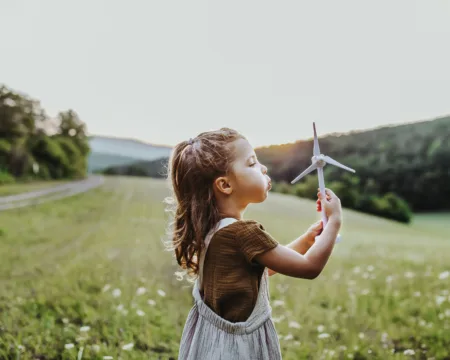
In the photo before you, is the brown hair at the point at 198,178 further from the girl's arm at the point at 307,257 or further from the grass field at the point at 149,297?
the grass field at the point at 149,297

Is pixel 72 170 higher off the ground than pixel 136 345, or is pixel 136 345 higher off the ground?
pixel 72 170

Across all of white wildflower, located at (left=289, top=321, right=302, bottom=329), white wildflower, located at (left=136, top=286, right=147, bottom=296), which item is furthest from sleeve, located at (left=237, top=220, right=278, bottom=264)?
white wildflower, located at (left=136, top=286, right=147, bottom=296)

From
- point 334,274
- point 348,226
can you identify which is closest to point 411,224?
point 348,226

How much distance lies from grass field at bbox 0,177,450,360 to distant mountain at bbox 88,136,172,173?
68 cm

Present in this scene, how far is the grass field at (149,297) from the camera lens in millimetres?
1810

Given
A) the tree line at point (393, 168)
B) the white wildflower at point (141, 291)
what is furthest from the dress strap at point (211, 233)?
the tree line at point (393, 168)

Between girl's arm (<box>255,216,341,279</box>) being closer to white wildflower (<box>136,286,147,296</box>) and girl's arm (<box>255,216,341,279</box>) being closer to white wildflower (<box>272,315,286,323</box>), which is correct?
white wildflower (<box>272,315,286,323</box>)

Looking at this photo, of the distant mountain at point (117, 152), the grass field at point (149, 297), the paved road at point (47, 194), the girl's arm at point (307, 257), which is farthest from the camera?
the distant mountain at point (117, 152)

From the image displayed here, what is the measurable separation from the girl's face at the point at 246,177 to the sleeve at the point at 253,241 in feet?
0.23

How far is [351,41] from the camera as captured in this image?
2.81 meters

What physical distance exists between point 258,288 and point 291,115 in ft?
4.91

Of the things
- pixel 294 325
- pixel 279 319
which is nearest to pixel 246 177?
pixel 294 325

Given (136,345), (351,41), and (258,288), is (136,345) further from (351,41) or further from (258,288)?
(351,41)

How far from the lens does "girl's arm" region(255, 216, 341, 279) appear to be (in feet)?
2.97
